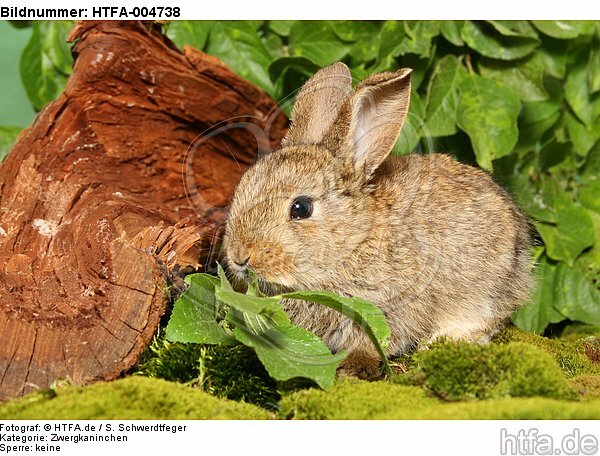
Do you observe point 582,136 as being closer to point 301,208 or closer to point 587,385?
point 587,385

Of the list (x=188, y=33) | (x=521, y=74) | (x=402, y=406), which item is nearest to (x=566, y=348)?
(x=402, y=406)

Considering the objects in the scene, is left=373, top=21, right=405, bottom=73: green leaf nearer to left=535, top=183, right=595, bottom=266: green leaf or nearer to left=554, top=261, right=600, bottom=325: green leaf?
left=535, top=183, right=595, bottom=266: green leaf

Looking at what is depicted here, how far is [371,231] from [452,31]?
188 centimetres

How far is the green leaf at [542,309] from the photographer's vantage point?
554 centimetres

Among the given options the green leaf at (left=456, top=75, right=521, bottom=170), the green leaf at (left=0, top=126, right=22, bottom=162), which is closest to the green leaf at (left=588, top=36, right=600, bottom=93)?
the green leaf at (left=456, top=75, right=521, bottom=170)

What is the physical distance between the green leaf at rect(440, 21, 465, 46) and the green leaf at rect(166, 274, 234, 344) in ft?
8.01

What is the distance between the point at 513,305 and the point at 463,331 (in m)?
0.40

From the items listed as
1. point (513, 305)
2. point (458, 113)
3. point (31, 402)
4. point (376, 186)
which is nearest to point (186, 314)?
point (31, 402)

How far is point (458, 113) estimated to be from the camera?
17.5 ft

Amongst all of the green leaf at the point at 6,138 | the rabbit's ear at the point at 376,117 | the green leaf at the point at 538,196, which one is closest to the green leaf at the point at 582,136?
the green leaf at the point at 538,196

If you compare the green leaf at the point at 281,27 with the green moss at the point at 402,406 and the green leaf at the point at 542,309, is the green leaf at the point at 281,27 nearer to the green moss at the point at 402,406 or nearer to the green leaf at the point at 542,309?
the green leaf at the point at 542,309

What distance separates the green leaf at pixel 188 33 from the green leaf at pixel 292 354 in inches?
96.7

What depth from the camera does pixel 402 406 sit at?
132 inches
